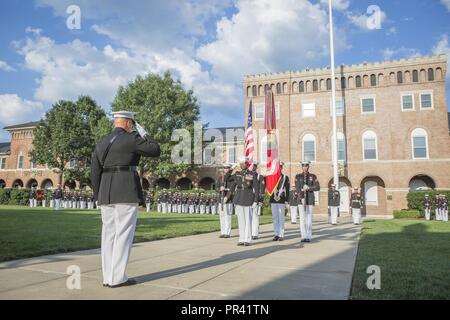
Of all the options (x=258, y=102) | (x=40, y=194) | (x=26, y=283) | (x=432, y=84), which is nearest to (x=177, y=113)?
(x=258, y=102)

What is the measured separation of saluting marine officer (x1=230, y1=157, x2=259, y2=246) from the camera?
9123 mm

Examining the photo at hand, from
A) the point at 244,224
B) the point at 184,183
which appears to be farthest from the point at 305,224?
the point at 184,183

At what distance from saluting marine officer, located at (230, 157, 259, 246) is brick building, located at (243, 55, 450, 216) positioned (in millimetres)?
23291

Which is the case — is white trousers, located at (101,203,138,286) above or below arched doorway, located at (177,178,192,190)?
below

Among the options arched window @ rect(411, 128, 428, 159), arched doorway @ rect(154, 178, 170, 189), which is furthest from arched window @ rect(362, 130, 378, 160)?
arched doorway @ rect(154, 178, 170, 189)

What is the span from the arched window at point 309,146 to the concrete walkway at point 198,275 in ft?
96.1

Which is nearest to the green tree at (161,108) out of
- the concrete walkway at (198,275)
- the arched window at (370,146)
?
the arched window at (370,146)

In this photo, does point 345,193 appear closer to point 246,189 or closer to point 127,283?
point 246,189

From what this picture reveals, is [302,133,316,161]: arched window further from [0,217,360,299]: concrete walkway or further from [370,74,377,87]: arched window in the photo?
[0,217,360,299]: concrete walkway

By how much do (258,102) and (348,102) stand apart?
9336 millimetres

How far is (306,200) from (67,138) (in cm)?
4147

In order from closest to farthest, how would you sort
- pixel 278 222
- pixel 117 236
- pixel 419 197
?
pixel 117 236, pixel 278 222, pixel 419 197

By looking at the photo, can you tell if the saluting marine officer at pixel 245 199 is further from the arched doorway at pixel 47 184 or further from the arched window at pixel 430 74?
the arched doorway at pixel 47 184

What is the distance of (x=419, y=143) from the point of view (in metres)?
33.4
